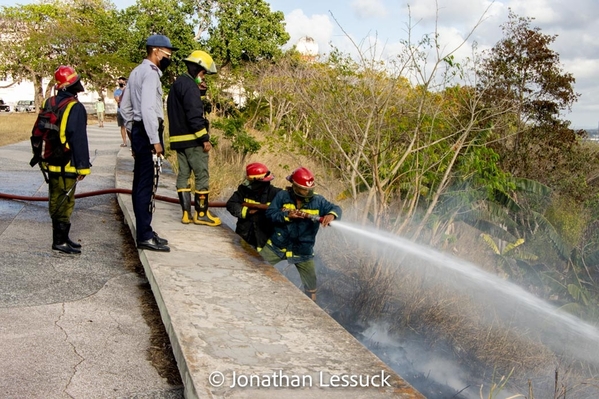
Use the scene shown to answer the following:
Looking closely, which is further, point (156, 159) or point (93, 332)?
point (156, 159)

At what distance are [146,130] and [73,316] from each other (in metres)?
1.61

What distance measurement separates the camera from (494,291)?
845cm

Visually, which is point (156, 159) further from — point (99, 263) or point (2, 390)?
point (2, 390)

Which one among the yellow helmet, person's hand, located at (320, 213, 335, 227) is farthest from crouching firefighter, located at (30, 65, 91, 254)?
person's hand, located at (320, 213, 335, 227)

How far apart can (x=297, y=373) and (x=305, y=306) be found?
41.0 inches

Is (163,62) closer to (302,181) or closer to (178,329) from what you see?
(302,181)

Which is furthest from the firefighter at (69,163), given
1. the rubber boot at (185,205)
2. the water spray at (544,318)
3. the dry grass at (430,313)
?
the water spray at (544,318)

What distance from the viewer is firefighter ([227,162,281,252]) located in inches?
233

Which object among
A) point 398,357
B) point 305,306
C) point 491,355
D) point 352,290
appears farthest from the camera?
point 352,290

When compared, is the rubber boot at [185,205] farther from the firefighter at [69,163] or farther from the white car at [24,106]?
the white car at [24,106]

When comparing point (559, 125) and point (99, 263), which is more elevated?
point (559, 125)

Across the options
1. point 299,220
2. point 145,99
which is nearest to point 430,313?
point 299,220

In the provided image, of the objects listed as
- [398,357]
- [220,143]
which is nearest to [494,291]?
[398,357]

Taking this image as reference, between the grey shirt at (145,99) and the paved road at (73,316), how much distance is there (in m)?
1.20
